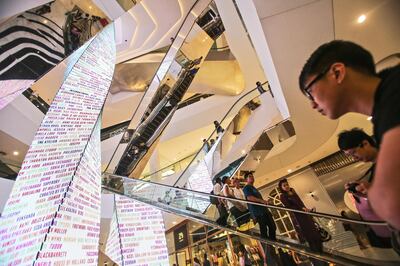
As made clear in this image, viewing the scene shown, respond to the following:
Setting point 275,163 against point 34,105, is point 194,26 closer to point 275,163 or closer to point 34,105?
point 275,163

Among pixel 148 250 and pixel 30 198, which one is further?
pixel 148 250

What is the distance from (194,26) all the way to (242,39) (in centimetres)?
218

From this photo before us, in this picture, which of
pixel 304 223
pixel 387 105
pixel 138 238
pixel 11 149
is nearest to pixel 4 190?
pixel 11 149

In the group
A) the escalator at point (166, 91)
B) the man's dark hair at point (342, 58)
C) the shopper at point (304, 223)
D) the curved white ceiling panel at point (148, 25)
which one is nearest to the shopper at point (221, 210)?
the shopper at point (304, 223)

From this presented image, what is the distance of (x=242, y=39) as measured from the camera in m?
7.81

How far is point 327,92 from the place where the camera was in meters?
0.77

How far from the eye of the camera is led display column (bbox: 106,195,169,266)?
360cm

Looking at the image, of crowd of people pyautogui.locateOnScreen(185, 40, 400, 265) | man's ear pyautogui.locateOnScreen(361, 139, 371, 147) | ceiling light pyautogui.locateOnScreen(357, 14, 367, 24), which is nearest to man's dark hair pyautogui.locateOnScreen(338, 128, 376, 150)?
man's ear pyautogui.locateOnScreen(361, 139, 371, 147)

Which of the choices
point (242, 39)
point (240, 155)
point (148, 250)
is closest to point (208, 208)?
point (240, 155)

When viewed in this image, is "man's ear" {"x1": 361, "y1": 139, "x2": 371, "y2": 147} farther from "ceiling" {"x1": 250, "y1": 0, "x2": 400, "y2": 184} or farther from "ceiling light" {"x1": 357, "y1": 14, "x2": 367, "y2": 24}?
"ceiling light" {"x1": 357, "y1": 14, "x2": 367, "y2": 24}

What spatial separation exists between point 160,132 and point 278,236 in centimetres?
491

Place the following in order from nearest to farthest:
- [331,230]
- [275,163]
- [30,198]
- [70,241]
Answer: [70,241] < [30,198] < [331,230] < [275,163]

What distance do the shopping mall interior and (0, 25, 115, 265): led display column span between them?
0.01 m

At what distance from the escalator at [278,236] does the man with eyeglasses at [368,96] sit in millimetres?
988
